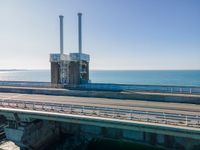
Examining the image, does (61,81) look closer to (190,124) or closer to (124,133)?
(124,133)

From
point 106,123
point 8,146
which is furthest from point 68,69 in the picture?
point 106,123

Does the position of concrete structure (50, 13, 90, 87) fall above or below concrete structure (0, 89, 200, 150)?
above

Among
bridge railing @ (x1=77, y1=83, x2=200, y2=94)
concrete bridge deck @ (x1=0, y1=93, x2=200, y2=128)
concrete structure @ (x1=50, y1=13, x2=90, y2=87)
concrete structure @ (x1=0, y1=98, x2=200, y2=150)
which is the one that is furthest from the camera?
concrete structure @ (x1=50, y1=13, x2=90, y2=87)

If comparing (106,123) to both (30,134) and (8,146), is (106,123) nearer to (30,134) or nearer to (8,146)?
(30,134)

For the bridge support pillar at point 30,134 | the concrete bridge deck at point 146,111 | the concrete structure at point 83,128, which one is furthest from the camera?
the bridge support pillar at point 30,134

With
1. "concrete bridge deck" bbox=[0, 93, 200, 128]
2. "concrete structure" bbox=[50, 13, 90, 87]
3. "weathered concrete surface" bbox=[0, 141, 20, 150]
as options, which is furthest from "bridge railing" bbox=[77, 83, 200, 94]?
"weathered concrete surface" bbox=[0, 141, 20, 150]

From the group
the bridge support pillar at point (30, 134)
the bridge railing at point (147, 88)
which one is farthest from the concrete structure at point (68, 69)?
the bridge support pillar at point (30, 134)

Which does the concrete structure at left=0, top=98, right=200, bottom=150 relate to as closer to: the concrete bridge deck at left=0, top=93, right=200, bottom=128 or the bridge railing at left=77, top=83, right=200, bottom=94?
the concrete bridge deck at left=0, top=93, right=200, bottom=128

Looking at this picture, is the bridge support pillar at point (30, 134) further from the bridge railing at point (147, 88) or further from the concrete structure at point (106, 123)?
the bridge railing at point (147, 88)
